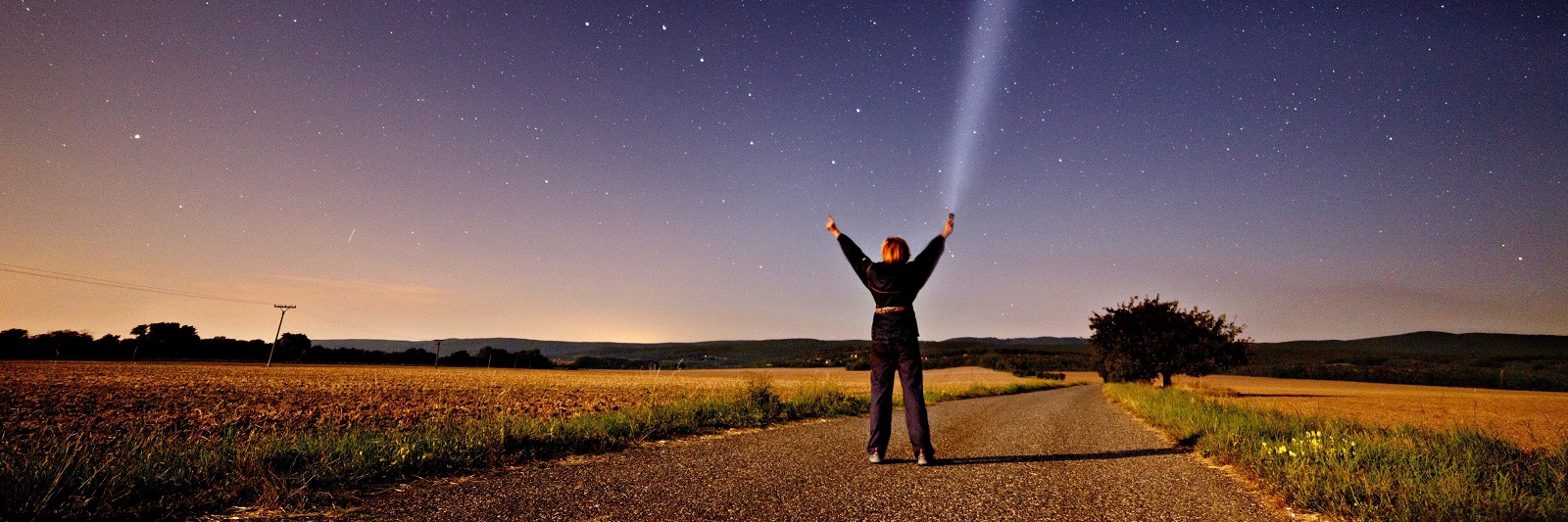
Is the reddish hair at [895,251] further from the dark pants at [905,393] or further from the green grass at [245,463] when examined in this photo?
the green grass at [245,463]

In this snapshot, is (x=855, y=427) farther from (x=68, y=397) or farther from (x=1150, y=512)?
(x=68, y=397)

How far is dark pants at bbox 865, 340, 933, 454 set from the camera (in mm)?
5367

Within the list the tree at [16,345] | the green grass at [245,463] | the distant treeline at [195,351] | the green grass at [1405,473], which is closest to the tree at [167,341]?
the distant treeline at [195,351]

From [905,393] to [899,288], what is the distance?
95 centimetres

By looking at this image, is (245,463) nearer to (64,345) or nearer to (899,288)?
(899,288)

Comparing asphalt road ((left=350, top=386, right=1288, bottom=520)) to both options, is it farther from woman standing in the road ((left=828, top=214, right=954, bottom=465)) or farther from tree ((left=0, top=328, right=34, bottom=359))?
tree ((left=0, top=328, right=34, bottom=359))

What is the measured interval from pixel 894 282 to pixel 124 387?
3572 cm

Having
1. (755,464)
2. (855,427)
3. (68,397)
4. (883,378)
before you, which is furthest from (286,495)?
(68,397)

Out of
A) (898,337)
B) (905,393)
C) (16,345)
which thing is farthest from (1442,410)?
(16,345)

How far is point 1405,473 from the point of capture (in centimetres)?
Result: 428

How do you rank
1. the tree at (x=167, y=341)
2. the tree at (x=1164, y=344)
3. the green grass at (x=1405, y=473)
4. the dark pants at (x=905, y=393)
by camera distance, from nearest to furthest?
the green grass at (x=1405, y=473) → the dark pants at (x=905, y=393) → the tree at (x=1164, y=344) → the tree at (x=167, y=341)

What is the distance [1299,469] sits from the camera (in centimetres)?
450

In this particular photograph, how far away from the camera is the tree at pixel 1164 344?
3641 centimetres

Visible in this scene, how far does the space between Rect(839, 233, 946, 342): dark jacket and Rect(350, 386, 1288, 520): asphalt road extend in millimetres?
1186
